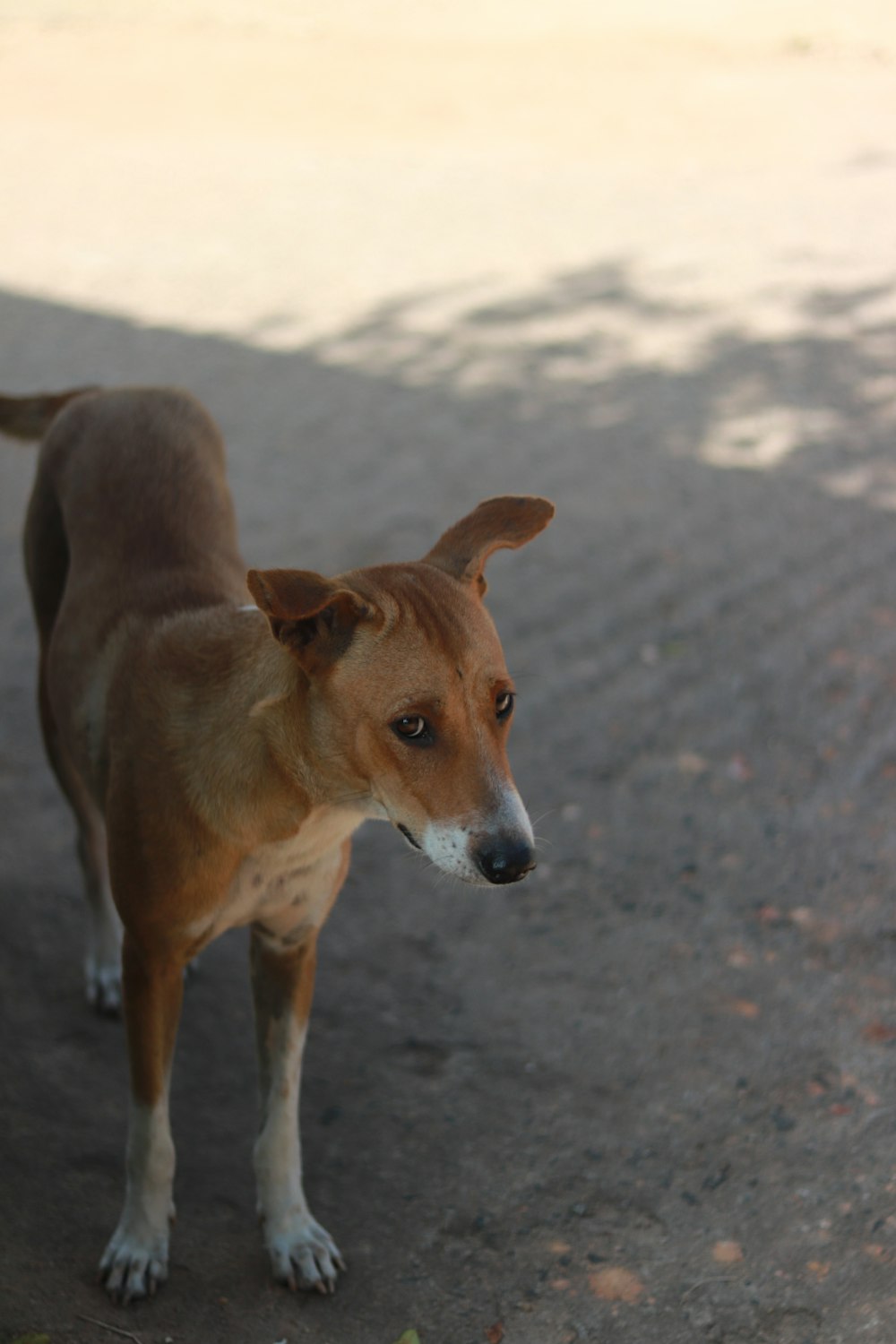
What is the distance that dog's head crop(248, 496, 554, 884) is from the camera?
8.52 feet

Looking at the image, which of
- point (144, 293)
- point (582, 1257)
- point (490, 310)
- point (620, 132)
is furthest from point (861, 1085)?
point (620, 132)

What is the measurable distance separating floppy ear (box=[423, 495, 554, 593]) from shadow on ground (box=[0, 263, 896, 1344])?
1628mm

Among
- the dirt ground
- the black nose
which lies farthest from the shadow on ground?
the black nose

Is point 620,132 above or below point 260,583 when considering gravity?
below

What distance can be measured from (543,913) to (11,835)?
1943 millimetres

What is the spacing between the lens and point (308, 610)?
2623 millimetres

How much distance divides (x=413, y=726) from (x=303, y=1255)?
1.40 m

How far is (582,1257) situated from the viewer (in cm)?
327

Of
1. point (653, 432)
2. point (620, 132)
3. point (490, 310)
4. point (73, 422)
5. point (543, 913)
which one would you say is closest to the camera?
point (73, 422)

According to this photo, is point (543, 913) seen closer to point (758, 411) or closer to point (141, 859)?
point (141, 859)

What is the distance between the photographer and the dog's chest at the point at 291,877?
9.74 ft

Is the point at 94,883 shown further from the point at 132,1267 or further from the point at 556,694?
the point at 556,694

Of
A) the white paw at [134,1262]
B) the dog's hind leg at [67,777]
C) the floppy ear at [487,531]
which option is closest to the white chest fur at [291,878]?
the floppy ear at [487,531]

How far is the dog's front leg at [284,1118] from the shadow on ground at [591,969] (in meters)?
0.09
